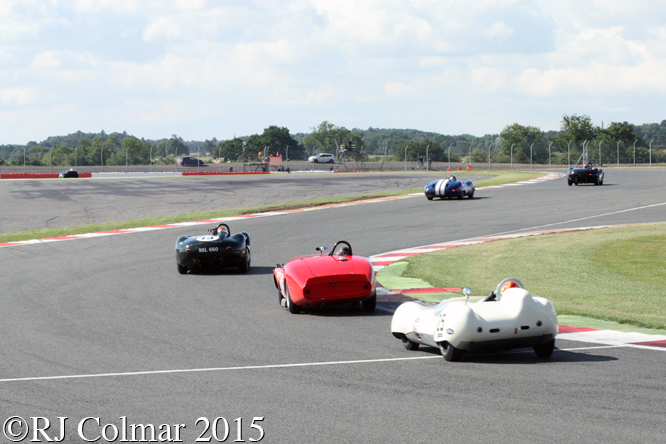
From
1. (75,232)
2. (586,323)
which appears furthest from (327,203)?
(586,323)

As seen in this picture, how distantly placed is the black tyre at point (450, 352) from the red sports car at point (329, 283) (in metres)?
3.01

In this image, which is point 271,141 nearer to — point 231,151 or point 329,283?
point 231,151

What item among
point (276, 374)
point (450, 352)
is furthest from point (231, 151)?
point (276, 374)

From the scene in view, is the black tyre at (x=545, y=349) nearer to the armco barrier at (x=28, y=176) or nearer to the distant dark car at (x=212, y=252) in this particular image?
the distant dark car at (x=212, y=252)

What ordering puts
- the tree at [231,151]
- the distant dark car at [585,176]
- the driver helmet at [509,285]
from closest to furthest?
the driver helmet at [509,285] < the distant dark car at [585,176] < the tree at [231,151]

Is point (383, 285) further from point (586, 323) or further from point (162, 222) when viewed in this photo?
point (162, 222)

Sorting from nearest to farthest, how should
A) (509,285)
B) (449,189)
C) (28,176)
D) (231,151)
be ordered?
1. (509,285)
2. (449,189)
3. (28,176)
4. (231,151)

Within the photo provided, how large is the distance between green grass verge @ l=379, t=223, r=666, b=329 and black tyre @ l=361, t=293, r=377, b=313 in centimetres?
218

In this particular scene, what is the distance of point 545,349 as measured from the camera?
300 inches

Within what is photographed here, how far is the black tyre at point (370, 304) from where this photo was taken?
10820 millimetres

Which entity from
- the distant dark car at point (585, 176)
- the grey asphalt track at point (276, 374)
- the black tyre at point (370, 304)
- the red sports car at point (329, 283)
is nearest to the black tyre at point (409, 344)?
the grey asphalt track at point (276, 374)

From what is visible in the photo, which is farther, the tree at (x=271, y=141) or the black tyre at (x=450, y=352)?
the tree at (x=271, y=141)

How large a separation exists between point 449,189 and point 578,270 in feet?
63.8

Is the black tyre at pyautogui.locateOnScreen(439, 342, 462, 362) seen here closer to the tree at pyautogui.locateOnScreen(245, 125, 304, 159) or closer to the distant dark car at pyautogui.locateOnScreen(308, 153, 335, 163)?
the distant dark car at pyautogui.locateOnScreen(308, 153, 335, 163)
